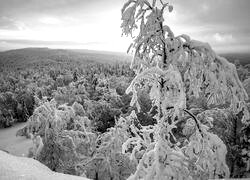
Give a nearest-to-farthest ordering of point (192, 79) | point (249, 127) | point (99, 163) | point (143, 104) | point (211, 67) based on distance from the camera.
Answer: point (211, 67) → point (192, 79) → point (99, 163) → point (249, 127) → point (143, 104)

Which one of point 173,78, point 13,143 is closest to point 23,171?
point 173,78

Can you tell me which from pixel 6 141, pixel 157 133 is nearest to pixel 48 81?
pixel 6 141

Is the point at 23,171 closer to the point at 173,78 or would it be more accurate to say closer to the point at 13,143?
the point at 173,78

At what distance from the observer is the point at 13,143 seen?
40.3m

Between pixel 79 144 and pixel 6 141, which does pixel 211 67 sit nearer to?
pixel 79 144

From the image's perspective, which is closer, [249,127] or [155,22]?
[155,22]

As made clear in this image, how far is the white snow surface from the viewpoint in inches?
190

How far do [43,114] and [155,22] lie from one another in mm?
8754

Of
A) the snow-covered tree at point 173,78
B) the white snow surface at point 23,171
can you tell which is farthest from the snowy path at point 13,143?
the snow-covered tree at point 173,78

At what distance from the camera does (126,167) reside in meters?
11.4

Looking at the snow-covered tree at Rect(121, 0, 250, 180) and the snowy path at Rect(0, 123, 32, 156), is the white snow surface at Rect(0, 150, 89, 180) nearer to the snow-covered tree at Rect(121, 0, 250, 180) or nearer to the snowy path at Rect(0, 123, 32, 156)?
the snow-covered tree at Rect(121, 0, 250, 180)

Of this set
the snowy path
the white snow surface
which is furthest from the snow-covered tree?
the snowy path

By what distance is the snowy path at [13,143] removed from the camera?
3600 cm

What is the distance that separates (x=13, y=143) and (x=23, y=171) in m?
40.3
